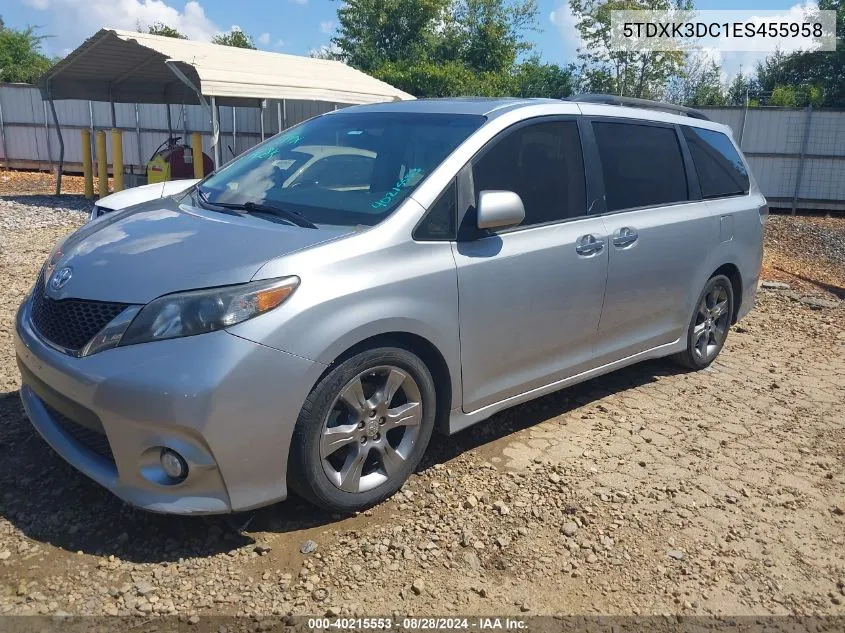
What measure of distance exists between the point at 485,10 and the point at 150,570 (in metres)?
33.2

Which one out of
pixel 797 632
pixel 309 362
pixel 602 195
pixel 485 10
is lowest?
pixel 797 632

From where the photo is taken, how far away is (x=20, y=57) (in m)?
30.4

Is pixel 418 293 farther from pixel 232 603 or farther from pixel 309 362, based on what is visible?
pixel 232 603

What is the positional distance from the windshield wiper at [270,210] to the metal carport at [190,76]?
26.4 ft

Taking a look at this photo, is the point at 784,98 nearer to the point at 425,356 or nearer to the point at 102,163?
the point at 102,163

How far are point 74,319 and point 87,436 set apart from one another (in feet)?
1.62

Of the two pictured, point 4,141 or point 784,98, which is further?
point 784,98

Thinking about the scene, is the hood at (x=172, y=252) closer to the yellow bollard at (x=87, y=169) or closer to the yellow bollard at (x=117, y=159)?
the yellow bollard at (x=117, y=159)

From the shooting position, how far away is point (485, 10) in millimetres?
32562

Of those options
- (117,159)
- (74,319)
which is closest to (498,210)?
(74,319)

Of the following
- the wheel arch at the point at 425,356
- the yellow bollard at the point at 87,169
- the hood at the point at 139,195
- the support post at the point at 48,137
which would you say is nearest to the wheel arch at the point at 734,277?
the wheel arch at the point at 425,356

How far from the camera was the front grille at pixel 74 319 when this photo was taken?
116 inches

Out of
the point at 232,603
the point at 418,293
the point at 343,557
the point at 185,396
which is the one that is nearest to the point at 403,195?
the point at 418,293

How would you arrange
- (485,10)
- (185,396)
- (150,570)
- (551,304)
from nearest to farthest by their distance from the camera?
1. (185,396)
2. (150,570)
3. (551,304)
4. (485,10)
